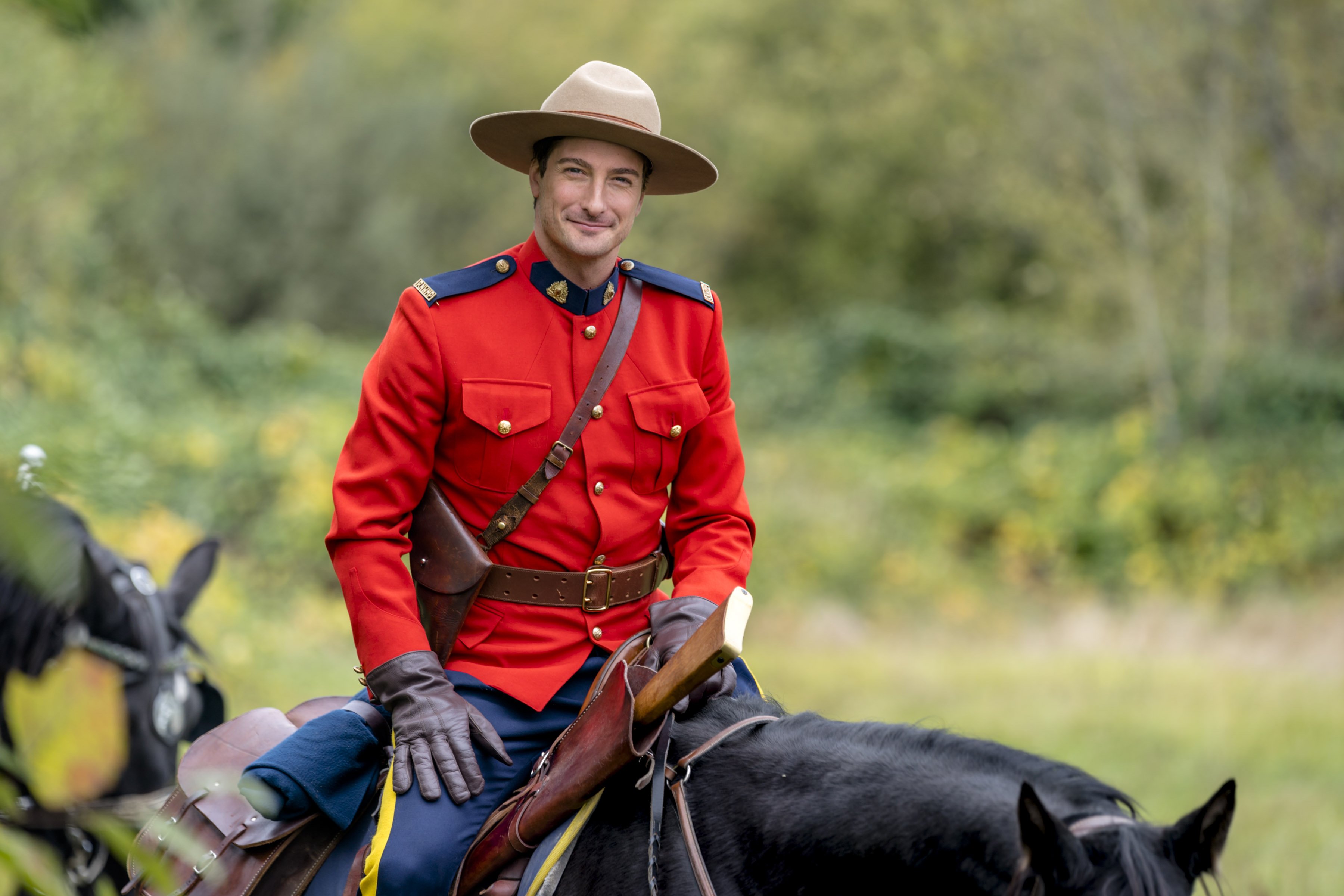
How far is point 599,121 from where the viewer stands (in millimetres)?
2299

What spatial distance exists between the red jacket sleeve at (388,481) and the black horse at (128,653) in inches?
31.3

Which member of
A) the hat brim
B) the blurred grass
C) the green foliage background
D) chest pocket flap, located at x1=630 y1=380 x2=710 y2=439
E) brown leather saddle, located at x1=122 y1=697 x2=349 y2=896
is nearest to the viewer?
brown leather saddle, located at x1=122 y1=697 x2=349 y2=896

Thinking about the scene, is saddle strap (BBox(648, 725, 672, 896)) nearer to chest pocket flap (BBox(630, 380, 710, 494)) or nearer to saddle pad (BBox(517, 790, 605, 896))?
saddle pad (BBox(517, 790, 605, 896))

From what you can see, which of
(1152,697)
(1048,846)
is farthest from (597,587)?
(1152,697)

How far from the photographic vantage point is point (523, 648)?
2363 mm

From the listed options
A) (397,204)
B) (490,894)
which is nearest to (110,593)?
(490,894)

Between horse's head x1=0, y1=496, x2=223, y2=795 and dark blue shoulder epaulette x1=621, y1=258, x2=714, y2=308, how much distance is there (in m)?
1.41

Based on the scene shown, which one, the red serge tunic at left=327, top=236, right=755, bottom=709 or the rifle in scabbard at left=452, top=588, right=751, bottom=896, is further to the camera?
the red serge tunic at left=327, top=236, right=755, bottom=709

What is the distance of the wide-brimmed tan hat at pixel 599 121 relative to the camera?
232 centimetres

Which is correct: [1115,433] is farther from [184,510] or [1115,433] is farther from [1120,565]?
[184,510]

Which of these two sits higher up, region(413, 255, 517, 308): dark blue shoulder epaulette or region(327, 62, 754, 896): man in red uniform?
region(413, 255, 517, 308): dark blue shoulder epaulette

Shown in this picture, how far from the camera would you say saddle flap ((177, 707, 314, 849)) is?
87.7 inches

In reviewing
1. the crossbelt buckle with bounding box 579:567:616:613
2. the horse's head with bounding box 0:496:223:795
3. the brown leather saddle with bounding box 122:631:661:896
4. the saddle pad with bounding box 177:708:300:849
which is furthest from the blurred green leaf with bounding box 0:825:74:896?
the horse's head with bounding box 0:496:223:795

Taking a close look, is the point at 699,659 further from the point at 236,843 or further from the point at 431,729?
the point at 236,843
